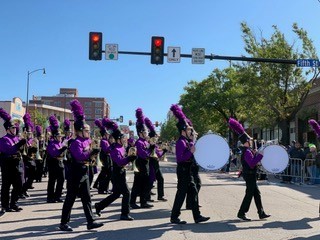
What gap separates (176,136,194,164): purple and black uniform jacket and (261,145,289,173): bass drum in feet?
7.65

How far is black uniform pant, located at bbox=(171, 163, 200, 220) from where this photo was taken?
8.41 metres

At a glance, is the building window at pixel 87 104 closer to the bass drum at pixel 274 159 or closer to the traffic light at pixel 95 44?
the traffic light at pixel 95 44

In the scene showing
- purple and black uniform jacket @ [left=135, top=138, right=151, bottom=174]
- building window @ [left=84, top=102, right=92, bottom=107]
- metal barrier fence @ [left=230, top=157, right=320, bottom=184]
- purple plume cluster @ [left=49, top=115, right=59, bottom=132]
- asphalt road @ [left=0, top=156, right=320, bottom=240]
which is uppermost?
building window @ [left=84, top=102, right=92, bottom=107]

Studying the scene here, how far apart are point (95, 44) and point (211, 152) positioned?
981cm

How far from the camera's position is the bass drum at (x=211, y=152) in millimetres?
8836

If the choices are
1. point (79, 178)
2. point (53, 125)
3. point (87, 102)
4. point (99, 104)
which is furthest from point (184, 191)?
point (99, 104)

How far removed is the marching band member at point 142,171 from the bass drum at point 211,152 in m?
2.07

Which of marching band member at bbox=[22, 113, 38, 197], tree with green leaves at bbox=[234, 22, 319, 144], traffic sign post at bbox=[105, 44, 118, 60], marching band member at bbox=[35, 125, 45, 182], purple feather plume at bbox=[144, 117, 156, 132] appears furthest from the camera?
tree with green leaves at bbox=[234, 22, 319, 144]

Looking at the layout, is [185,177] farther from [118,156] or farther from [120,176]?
[118,156]

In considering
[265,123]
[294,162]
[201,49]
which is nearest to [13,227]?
[201,49]

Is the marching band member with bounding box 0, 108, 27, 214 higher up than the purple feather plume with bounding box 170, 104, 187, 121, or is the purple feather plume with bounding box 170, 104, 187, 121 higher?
the purple feather plume with bounding box 170, 104, 187, 121

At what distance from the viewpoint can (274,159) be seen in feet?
33.6

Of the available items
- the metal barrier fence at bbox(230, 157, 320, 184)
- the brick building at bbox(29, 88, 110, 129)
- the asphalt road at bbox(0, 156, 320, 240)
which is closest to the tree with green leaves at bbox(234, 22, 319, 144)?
the metal barrier fence at bbox(230, 157, 320, 184)

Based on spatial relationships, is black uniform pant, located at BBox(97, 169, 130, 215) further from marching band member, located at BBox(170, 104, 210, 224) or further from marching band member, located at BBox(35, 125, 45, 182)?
marching band member, located at BBox(35, 125, 45, 182)
